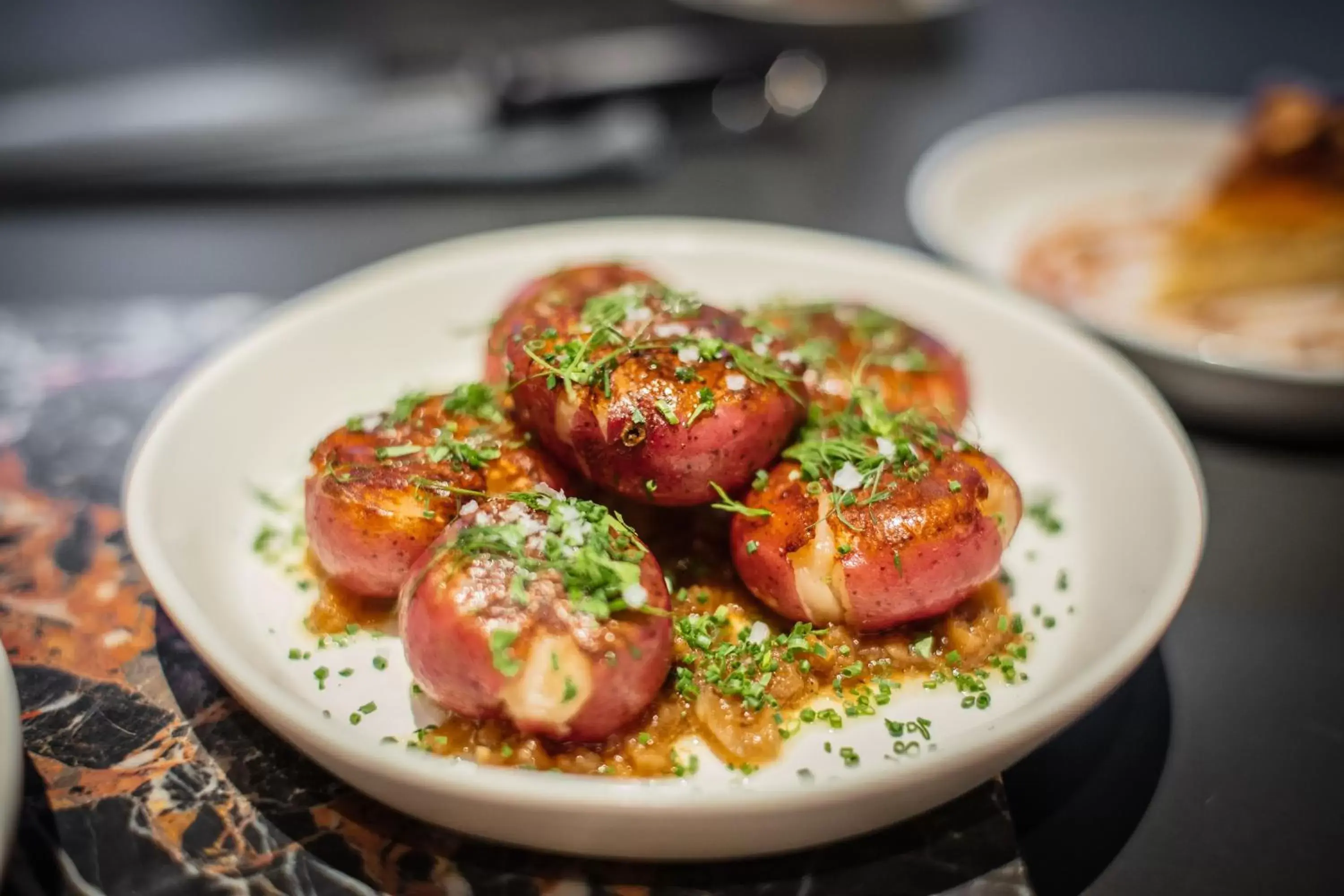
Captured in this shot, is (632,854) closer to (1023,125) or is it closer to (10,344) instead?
(10,344)

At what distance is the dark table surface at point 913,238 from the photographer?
162 centimetres

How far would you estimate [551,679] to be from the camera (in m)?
1.40

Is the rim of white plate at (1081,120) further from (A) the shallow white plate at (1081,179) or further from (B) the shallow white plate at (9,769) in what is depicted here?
(B) the shallow white plate at (9,769)

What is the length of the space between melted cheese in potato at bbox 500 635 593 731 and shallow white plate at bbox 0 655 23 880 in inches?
24.4

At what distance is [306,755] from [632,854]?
50cm

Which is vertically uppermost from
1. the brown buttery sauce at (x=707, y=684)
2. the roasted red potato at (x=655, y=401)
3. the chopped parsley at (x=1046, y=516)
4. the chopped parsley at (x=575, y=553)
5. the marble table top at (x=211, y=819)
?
the roasted red potato at (x=655, y=401)

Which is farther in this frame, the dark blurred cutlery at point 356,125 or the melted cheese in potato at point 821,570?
the dark blurred cutlery at point 356,125

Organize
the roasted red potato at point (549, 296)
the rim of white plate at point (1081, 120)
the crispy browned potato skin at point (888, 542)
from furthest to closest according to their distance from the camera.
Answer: the rim of white plate at point (1081, 120)
the roasted red potato at point (549, 296)
the crispy browned potato skin at point (888, 542)

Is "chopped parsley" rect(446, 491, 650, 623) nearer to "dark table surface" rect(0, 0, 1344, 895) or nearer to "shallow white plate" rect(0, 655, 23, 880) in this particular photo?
"shallow white plate" rect(0, 655, 23, 880)

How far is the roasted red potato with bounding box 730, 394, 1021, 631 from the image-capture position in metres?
1.62

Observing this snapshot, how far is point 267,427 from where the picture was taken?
7.14 feet

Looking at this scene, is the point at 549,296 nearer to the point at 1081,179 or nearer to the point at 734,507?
the point at 734,507

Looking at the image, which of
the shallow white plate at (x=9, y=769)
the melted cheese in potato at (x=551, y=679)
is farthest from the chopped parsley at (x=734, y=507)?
the shallow white plate at (x=9, y=769)

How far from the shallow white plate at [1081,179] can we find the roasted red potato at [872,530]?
99 cm
